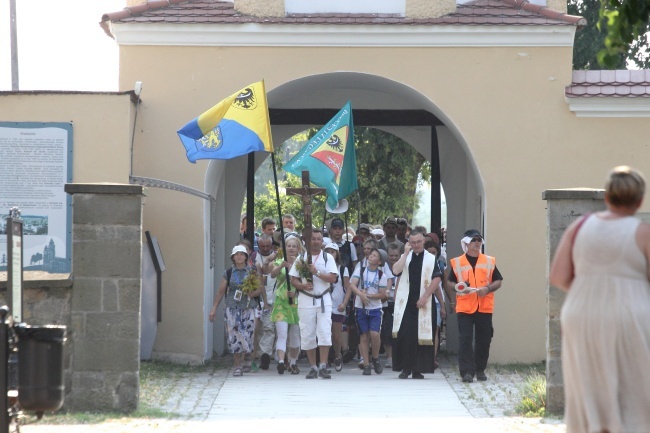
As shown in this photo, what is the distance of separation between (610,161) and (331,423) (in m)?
6.83

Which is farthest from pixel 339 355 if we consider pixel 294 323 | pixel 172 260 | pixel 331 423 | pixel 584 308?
pixel 584 308

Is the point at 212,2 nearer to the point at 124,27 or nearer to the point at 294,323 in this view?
the point at 124,27

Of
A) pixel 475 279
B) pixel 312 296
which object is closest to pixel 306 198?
pixel 312 296

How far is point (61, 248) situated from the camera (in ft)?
47.2

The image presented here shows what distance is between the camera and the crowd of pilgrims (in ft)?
46.4

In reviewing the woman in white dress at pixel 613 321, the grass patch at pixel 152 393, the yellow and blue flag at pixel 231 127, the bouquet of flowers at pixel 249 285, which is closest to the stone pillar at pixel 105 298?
the grass patch at pixel 152 393

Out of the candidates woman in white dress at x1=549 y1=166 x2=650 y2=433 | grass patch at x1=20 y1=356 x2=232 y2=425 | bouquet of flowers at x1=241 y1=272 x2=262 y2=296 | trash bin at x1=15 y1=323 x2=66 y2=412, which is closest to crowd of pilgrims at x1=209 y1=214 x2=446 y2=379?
bouquet of flowers at x1=241 y1=272 x2=262 y2=296

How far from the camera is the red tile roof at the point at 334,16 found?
1524 cm

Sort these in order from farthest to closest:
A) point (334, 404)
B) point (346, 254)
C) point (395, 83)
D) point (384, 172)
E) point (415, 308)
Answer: point (384, 172)
point (346, 254)
point (395, 83)
point (415, 308)
point (334, 404)

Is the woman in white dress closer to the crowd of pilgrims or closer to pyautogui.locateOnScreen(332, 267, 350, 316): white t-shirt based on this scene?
the crowd of pilgrims

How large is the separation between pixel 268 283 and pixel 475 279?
305cm

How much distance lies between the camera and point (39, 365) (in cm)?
773

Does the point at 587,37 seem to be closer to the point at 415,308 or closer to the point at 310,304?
the point at 415,308

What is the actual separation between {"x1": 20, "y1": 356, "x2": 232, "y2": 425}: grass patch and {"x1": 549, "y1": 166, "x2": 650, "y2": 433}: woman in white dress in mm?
4616
